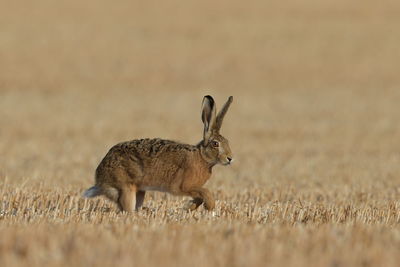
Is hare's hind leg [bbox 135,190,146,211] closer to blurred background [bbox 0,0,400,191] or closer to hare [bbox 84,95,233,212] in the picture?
hare [bbox 84,95,233,212]

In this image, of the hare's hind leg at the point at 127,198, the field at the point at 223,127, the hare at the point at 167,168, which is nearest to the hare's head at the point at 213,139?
the hare at the point at 167,168

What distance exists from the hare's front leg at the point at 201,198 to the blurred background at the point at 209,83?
4051mm

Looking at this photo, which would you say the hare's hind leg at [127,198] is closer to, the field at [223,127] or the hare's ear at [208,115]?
the field at [223,127]

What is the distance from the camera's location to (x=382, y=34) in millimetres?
42031

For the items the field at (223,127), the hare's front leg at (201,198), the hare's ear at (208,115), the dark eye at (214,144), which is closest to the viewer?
the field at (223,127)

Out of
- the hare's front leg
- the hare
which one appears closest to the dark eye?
the hare

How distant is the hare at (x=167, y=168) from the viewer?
24.8 feet

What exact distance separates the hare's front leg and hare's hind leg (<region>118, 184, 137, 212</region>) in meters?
0.56

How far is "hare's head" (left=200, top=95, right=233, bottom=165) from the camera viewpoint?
751 cm

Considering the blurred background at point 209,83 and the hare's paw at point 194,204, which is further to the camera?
the blurred background at point 209,83

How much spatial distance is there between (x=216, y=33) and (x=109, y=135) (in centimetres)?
2197

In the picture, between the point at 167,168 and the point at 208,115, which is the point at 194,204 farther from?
the point at 208,115

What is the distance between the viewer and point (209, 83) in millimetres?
35250

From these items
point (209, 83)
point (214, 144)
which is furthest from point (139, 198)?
point (209, 83)
